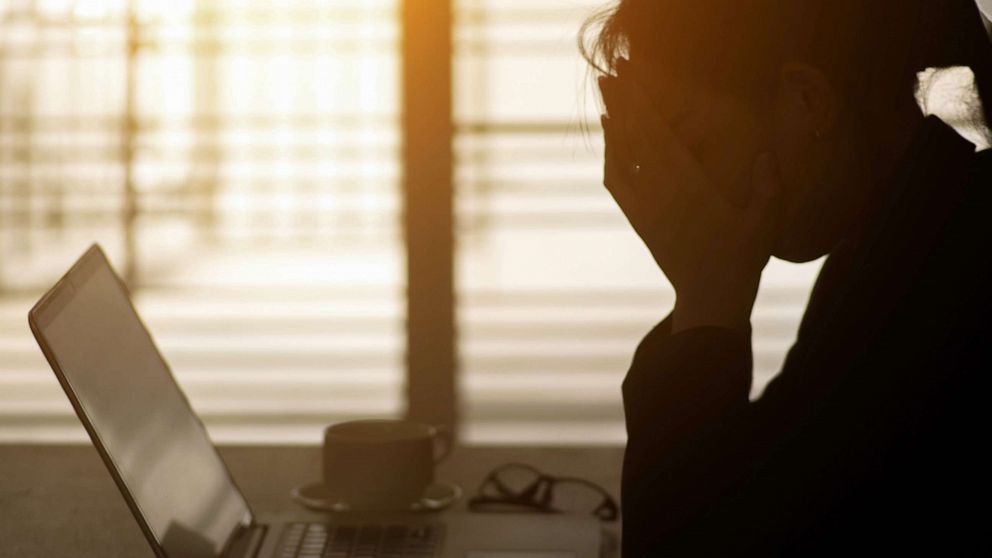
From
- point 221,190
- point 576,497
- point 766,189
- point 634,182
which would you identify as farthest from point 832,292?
point 221,190

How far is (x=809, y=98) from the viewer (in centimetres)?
80

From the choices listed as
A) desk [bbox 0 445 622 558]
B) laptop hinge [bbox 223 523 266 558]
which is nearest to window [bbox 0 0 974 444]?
desk [bbox 0 445 622 558]

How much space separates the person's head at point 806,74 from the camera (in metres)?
0.78

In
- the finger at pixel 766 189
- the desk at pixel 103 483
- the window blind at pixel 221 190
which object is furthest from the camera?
the window blind at pixel 221 190

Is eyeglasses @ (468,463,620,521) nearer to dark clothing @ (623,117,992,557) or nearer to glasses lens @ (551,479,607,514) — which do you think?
glasses lens @ (551,479,607,514)

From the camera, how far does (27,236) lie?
6.97 m

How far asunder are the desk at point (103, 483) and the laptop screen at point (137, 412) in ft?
0.25

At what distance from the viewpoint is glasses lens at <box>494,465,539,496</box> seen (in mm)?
1125

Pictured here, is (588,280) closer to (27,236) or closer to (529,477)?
(27,236)

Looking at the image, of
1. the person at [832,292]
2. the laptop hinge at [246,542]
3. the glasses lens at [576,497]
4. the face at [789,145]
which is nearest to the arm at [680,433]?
the person at [832,292]

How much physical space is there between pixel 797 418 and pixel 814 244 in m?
0.17

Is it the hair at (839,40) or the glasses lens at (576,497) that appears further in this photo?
the glasses lens at (576,497)

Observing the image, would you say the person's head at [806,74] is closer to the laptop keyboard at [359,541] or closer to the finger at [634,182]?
the finger at [634,182]

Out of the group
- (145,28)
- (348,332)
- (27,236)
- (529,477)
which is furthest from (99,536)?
(27,236)
